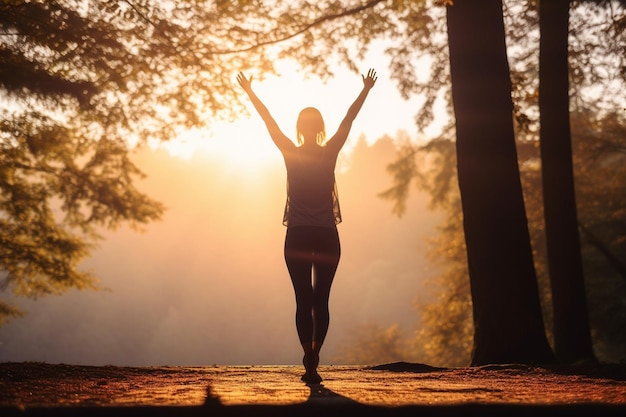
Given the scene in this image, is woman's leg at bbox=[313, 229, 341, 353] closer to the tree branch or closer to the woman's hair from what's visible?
the woman's hair

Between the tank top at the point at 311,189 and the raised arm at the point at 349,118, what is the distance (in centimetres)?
9

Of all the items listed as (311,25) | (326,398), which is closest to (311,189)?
(326,398)

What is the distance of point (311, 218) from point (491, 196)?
12.5 feet

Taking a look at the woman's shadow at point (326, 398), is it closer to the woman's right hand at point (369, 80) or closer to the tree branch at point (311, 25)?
the woman's right hand at point (369, 80)

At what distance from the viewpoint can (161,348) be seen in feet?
255

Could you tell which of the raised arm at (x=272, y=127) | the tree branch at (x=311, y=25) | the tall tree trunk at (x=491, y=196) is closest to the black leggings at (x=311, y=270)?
the raised arm at (x=272, y=127)

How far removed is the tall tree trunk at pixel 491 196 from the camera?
7828 mm

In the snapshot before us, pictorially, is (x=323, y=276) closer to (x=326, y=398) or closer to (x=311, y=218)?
(x=311, y=218)

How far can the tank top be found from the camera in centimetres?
518

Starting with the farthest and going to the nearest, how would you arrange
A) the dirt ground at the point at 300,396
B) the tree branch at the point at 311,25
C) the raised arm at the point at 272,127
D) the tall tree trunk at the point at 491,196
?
the tree branch at the point at 311,25, the tall tree trunk at the point at 491,196, the raised arm at the point at 272,127, the dirt ground at the point at 300,396

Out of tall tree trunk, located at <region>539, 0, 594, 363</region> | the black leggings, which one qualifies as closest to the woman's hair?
the black leggings

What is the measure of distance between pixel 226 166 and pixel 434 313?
8975 cm

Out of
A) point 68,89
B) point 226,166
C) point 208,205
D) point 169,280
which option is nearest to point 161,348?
point 169,280

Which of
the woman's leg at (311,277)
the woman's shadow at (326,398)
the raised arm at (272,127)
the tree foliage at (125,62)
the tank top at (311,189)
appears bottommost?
the woman's shadow at (326,398)
